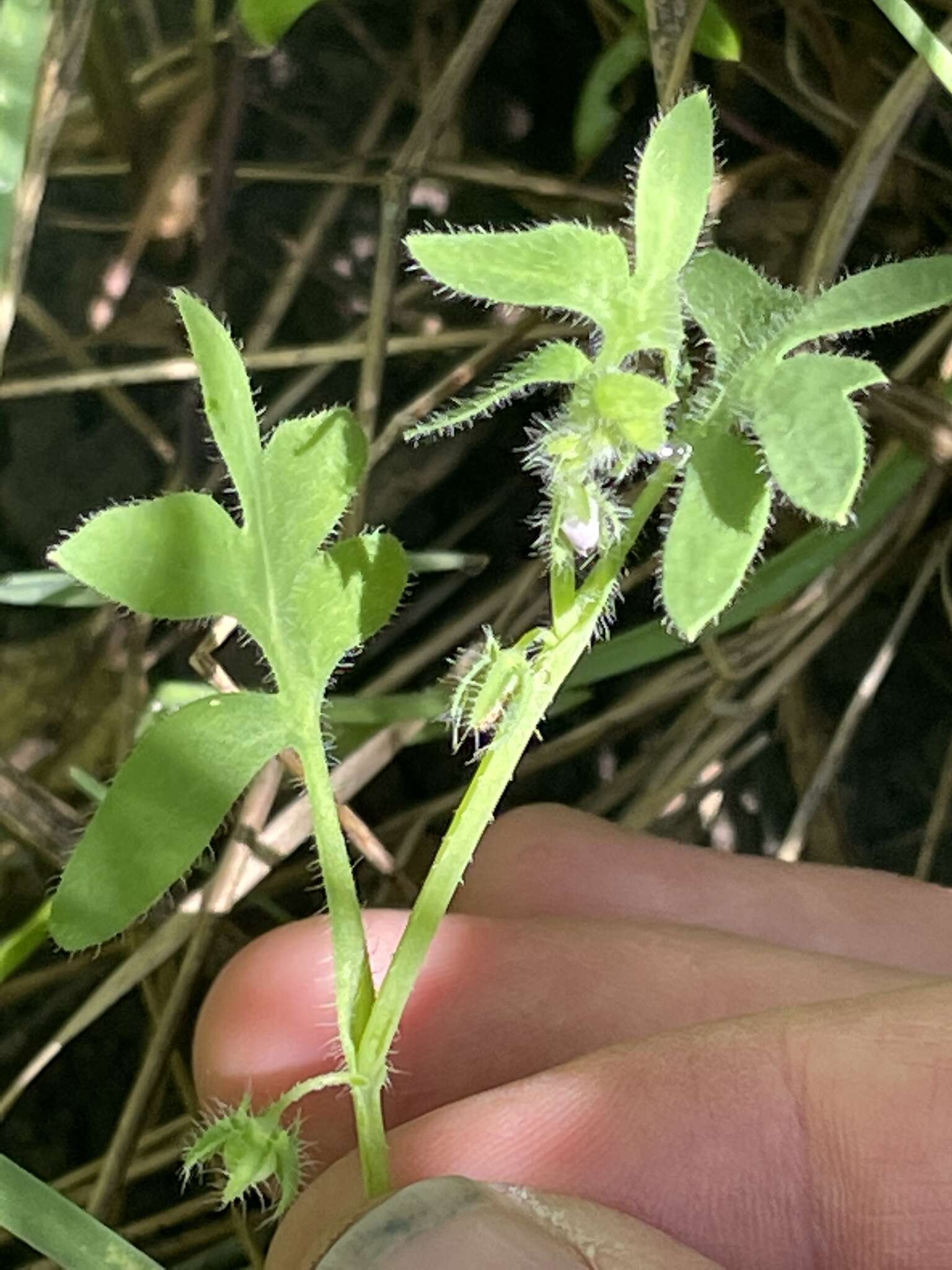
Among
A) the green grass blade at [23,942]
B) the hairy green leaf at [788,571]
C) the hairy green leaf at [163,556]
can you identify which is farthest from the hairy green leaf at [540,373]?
the green grass blade at [23,942]

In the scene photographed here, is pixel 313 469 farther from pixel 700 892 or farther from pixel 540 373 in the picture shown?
pixel 700 892

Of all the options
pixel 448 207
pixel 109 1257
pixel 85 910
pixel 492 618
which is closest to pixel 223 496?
pixel 492 618

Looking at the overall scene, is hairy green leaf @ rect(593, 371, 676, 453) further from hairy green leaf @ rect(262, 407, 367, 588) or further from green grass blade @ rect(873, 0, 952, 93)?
green grass blade @ rect(873, 0, 952, 93)

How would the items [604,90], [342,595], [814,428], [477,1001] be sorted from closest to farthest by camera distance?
[814,428], [342,595], [477,1001], [604,90]

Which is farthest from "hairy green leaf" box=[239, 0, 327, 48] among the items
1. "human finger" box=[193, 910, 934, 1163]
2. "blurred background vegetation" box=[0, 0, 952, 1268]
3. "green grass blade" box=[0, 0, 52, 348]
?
"human finger" box=[193, 910, 934, 1163]

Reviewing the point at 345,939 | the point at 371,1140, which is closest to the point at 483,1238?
the point at 371,1140

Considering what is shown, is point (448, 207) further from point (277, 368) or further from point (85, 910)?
point (85, 910)
